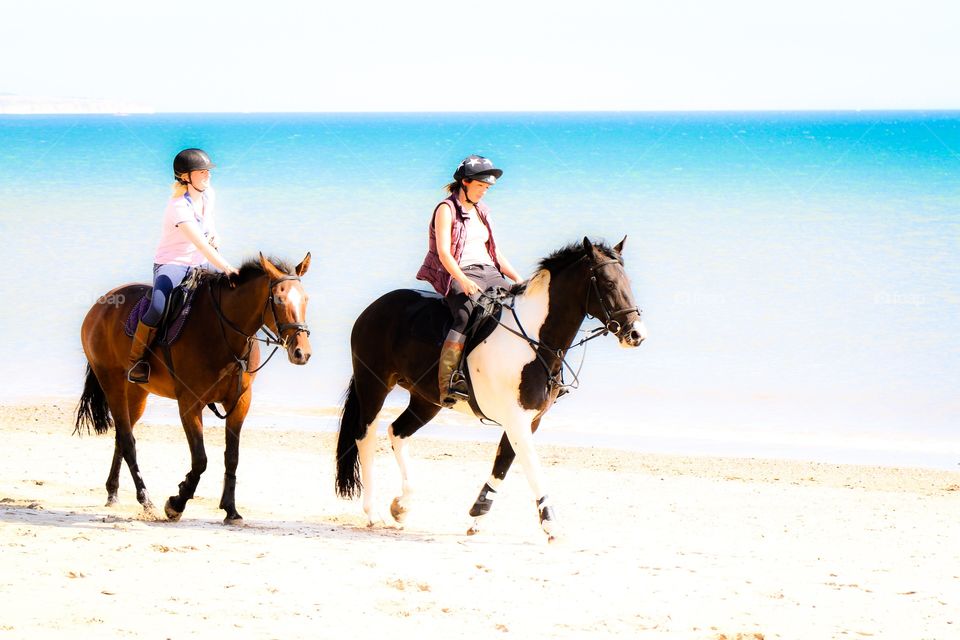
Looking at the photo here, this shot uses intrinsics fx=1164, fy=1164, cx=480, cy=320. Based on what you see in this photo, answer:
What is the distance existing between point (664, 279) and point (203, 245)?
1562 centimetres

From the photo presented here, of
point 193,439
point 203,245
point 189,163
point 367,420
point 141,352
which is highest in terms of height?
point 189,163

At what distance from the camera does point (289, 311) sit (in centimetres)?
732

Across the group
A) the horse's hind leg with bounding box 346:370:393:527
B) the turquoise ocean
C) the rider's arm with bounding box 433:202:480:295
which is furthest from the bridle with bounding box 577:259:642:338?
the turquoise ocean

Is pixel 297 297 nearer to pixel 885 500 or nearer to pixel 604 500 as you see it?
pixel 604 500

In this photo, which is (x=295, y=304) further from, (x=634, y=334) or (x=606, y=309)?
(x=634, y=334)

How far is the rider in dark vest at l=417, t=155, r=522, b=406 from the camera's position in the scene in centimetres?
761

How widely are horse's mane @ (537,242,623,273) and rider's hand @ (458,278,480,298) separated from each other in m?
0.45

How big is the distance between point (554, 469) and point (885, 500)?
2.81 metres

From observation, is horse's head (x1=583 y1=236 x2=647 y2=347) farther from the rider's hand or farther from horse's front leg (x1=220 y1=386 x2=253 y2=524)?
horse's front leg (x1=220 y1=386 x2=253 y2=524)

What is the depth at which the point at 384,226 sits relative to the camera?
28.3 metres

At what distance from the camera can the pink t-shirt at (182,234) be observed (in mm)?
7892

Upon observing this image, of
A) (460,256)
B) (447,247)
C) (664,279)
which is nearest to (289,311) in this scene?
(447,247)

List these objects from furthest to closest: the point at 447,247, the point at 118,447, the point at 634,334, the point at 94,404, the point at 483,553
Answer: the point at 94,404, the point at 118,447, the point at 447,247, the point at 483,553, the point at 634,334

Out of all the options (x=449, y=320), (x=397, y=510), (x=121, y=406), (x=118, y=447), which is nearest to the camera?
(x=449, y=320)
